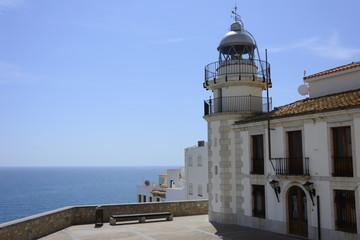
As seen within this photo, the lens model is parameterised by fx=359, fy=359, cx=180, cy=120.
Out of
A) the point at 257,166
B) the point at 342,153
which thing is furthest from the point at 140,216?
the point at 342,153

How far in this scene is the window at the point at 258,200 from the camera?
1972cm

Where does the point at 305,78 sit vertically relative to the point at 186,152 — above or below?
above

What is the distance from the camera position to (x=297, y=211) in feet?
58.4


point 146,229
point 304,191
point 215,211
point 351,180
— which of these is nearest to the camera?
point 351,180

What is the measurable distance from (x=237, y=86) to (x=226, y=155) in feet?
14.3

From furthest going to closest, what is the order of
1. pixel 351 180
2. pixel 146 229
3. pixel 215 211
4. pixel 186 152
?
1. pixel 186 152
2. pixel 215 211
3. pixel 146 229
4. pixel 351 180

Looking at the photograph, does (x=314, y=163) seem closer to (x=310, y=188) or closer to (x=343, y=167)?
(x=310, y=188)

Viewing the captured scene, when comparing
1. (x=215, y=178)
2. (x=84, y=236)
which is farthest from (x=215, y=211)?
(x=84, y=236)

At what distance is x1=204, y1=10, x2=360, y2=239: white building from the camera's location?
51.1 ft

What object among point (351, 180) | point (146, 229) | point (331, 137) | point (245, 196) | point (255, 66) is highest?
point (255, 66)

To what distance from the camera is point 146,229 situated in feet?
63.4

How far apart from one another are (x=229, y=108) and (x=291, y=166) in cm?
583

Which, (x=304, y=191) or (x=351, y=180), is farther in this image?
(x=304, y=191)

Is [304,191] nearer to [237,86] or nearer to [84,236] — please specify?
[237,86]
